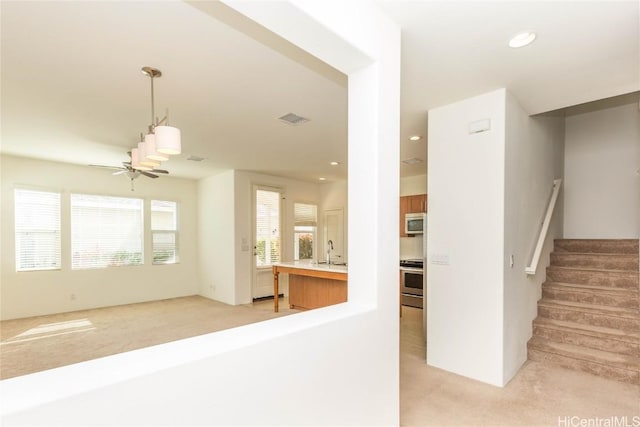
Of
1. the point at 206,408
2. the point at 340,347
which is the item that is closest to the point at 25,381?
the point at 206,408

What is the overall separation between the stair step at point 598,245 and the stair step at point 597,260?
0.11 metres

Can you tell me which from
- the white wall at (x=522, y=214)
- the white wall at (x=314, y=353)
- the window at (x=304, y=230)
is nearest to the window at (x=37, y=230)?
the window at (x=304, y=230)

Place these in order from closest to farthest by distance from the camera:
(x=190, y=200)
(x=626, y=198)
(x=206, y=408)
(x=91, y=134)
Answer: (x=206, y=408) → (x=91, y=134) → (x=626, y=198) → (x=190, y=200)

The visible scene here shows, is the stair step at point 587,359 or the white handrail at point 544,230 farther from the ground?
the white handrail at point 544,230

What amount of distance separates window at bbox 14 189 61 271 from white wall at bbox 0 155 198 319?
9cm

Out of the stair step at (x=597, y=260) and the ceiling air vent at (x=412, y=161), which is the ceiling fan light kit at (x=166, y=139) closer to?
the ceiling air vent at (x=412, y=161)

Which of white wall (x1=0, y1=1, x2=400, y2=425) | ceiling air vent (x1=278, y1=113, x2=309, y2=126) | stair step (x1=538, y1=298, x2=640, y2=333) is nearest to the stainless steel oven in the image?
stair step (x1=538, y1=298, x2=640, y2=333)

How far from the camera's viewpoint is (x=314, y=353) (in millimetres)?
1502

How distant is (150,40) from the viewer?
6.59ft

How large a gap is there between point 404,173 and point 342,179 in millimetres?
1485

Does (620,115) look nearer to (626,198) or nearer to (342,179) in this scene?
(626,198)

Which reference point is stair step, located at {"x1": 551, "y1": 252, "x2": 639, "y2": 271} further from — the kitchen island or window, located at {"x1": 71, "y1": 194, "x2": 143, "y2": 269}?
window, located at {"x1": 71, "y1": 194, "x2": 143, "y2": 269}

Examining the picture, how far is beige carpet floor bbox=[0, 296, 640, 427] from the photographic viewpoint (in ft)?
7.69

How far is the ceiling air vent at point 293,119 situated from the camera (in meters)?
3.41
